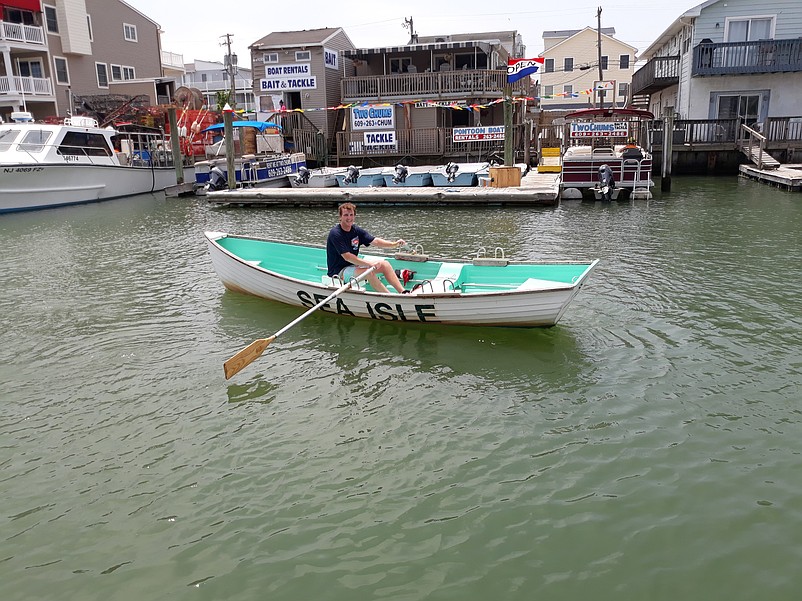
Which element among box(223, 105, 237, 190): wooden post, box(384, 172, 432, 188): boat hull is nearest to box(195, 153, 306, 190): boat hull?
box(223, 105, 237, 190): wooden post

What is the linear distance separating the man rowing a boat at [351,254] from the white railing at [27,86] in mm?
32473

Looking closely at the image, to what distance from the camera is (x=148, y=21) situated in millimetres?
43594

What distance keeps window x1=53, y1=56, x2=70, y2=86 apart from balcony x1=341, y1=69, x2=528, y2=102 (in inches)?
666

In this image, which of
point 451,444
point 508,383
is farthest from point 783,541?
point 508,383

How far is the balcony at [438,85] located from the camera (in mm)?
31906

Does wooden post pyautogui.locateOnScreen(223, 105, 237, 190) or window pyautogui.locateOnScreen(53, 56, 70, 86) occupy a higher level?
window pyautogui.locateOnScreen(53, 56, 70, 86)

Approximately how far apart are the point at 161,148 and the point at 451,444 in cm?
3020

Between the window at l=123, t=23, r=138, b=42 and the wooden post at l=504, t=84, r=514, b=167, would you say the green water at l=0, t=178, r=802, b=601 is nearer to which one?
the wooden post at l=504, t=84, r=514, b=167

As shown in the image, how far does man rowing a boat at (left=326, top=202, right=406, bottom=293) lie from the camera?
8844mm

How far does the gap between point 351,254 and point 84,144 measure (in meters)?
20.7

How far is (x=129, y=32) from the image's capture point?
42.0m

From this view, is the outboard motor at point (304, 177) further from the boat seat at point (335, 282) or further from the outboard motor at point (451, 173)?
the boat seat at point (335, 282)

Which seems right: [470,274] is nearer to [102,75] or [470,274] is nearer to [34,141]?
[34,141]

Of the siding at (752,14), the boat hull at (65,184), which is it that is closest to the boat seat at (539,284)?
the boat hull at (65,184)
